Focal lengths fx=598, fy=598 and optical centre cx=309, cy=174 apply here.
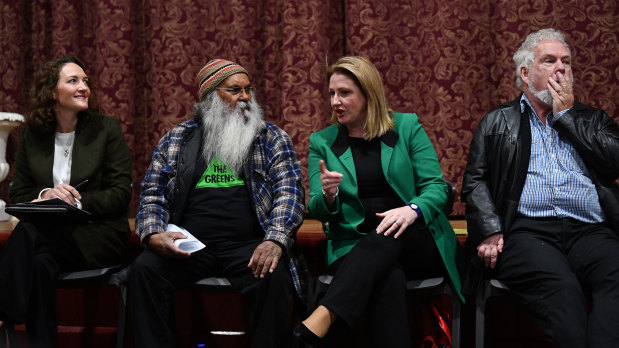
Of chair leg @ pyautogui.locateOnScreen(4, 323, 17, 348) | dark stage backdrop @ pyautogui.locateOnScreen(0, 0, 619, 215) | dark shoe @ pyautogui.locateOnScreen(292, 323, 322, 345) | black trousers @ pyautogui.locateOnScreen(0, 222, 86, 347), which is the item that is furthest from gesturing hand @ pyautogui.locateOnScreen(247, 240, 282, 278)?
dark stage backdrop @ pyautogui.locateOnScreen(0, 0, 619, 215)

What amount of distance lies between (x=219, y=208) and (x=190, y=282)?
37cm

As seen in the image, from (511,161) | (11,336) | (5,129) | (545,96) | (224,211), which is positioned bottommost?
(11,336)

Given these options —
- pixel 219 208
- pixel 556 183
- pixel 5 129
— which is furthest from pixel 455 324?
pixel 5 129

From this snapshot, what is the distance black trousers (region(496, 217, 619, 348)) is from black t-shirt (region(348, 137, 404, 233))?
1.69 ft

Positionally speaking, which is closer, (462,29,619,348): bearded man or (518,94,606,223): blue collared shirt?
(462,29,619,348): bearded man

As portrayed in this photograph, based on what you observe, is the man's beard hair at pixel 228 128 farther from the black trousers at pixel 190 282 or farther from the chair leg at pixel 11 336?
the chair leg at pixel 11 336

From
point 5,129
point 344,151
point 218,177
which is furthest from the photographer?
point 5,129

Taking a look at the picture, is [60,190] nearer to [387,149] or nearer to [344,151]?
[344,151]

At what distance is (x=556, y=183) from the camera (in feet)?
8.14

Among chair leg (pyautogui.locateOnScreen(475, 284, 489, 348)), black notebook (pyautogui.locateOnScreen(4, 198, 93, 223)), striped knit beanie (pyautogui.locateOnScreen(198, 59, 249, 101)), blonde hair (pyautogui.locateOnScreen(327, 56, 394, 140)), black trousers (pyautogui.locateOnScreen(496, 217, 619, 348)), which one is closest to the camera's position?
black trousers (pyautogui.locateOnScreen(496, 217, 619, 348))

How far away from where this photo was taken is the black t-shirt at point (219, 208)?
2695mm

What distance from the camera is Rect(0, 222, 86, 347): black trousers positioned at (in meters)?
2.48

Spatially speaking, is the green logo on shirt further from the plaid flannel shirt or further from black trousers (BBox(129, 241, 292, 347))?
black trousers (BBox(129, 241, 292, 347))

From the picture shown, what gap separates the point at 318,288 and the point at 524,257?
83 centimetres
